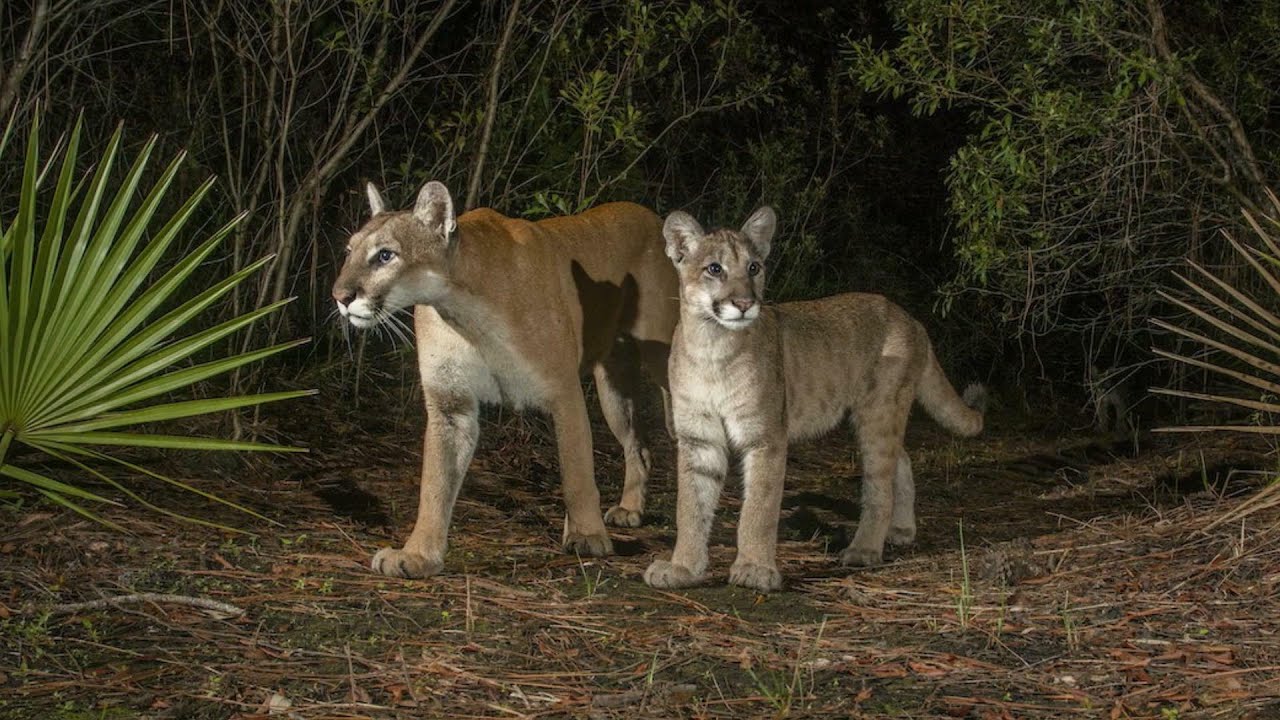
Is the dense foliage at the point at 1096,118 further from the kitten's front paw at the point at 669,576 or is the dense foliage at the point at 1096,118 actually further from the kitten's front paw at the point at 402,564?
the kitten's front paw at the point at 402,564

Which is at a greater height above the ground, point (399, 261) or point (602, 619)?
point (399, 261)

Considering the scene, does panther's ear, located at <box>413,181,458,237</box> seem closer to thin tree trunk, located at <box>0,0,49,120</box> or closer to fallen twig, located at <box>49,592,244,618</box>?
fallen twig, located at <box>49,592,244,618</box>

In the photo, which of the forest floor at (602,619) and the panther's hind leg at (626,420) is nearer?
the forest floor at (602,619)

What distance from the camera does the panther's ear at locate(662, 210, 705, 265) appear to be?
5680 mm

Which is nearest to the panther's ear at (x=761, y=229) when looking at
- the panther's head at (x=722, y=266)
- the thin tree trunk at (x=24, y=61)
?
the panther's head at (x=722, y=266)

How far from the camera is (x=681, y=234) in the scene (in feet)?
18.8

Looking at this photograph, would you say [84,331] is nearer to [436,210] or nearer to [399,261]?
[399,261]

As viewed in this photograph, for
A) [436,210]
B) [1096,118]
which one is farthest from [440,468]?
[1096,118]

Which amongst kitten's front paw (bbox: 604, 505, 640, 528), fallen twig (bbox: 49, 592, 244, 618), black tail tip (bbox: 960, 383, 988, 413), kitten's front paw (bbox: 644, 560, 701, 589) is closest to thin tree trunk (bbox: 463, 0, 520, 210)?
kitten's front paw (bbox: 604, 505, 640, 528)

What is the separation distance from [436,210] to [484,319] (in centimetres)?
52

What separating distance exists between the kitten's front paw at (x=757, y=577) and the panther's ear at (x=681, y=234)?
132 cm

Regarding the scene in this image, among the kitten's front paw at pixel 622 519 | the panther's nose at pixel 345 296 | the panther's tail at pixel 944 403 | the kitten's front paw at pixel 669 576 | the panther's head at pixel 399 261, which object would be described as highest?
the panther's head at pixel 399 261

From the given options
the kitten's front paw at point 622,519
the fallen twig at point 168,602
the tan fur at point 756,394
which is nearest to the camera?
the fallen twig at point 168,602

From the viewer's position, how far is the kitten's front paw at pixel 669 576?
5422 mm
